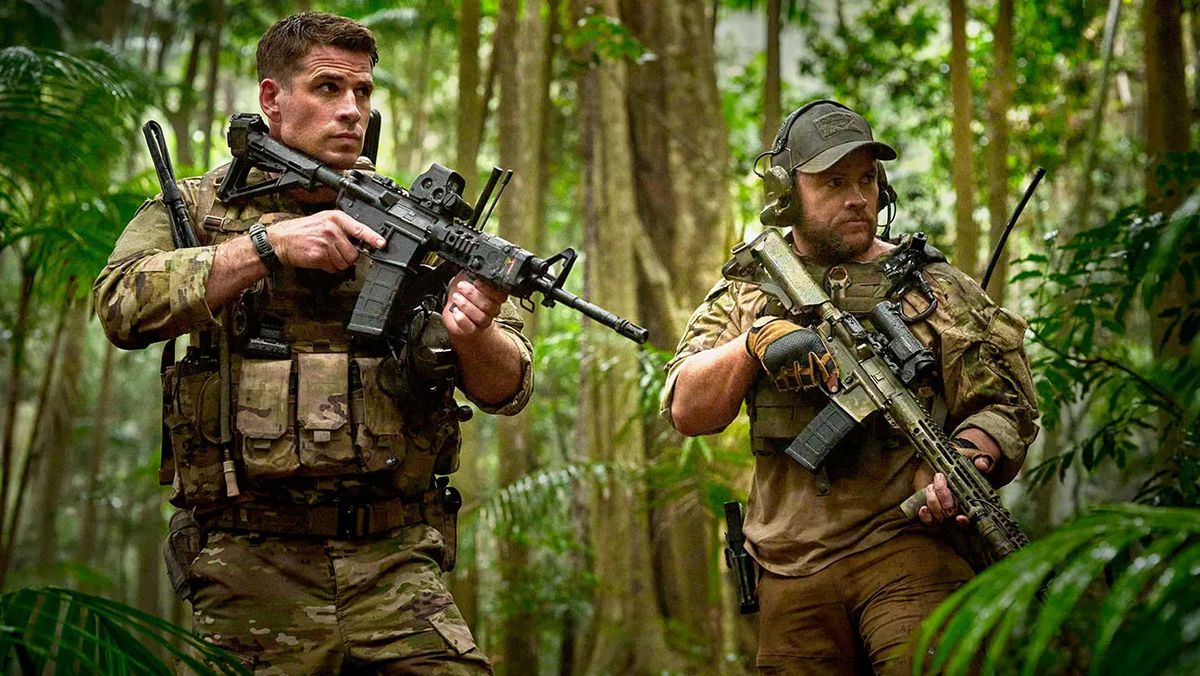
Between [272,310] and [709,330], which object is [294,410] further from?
[709,330]

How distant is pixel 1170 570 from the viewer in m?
1.35

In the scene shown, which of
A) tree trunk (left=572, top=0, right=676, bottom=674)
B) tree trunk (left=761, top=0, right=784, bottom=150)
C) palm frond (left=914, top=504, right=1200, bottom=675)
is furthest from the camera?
tree trunk (left=572, top=0, right=676, bottom=674)

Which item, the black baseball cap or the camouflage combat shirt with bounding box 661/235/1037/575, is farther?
the black baseball cap

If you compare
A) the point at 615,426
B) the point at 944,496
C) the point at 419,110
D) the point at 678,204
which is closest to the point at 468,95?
the point at 678,204

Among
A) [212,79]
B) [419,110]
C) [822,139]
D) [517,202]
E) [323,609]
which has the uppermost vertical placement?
[419,110]

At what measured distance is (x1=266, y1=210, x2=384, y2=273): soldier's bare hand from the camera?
2.81m

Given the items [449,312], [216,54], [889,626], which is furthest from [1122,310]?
[216,54]

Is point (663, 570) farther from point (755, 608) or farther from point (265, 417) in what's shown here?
point (265, 417)

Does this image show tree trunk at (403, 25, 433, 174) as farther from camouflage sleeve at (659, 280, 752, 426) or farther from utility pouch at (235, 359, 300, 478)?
utility pouch at (235, 359, 300, 478)

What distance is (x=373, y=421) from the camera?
2908mm

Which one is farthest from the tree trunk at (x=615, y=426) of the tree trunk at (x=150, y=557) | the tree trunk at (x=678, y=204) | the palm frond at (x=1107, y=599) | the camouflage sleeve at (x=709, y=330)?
the tree trunk at (x=150, y=557)

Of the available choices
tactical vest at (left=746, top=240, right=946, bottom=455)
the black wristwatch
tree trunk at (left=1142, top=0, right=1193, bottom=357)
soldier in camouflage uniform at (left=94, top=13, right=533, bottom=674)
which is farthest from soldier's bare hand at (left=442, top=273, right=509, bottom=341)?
tree trunk at (left=1142, top=0, right=1193, bottom=357)

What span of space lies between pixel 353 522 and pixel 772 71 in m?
3.92

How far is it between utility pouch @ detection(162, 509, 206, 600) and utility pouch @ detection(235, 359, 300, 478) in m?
0.28
